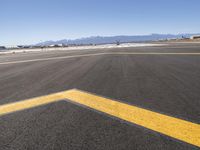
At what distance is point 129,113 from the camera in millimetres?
2779

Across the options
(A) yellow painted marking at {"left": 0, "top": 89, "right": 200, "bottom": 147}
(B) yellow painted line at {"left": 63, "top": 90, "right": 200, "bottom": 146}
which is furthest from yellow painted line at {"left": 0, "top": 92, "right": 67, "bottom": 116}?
(B) yellow painted line at {"left": 63, "top": 90, "right": 200, "bottom": 146}

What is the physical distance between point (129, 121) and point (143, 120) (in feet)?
0.64

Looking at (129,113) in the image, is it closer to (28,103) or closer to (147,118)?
(147,118)

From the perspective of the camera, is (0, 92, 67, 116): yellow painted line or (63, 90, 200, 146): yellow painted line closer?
(63, 90, 200, 146): yellow painted line

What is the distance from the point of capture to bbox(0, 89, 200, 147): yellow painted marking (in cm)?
214

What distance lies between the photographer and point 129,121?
249 cm

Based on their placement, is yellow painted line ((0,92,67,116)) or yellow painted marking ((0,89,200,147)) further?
yellow painted line ((0,92,67,116))

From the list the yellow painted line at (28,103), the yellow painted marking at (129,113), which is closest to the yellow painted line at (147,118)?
the yellow painted marking at (129,113)

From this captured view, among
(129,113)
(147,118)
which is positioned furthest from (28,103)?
(147,118)

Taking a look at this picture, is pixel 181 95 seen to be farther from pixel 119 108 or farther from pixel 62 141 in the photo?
pixel 62 141

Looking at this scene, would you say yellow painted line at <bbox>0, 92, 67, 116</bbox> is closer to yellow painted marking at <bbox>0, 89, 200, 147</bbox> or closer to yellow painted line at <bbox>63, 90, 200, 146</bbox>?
yellow painted marking at <bbox>0, 89, 200, 147</bbox>

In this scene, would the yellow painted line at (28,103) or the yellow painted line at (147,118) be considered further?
the yellow painted line at (28,103)

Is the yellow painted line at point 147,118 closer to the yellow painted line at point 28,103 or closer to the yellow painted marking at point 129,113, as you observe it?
the yellow painted marking at point 129,113

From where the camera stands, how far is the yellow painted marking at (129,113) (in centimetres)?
214
